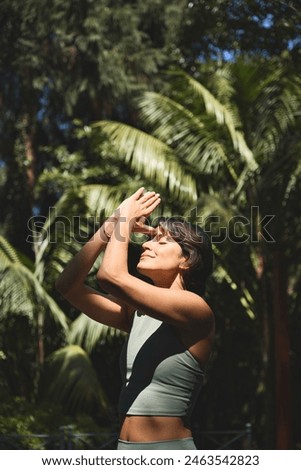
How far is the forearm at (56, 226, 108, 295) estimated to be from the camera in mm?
2741

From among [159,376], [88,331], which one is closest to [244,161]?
[88,331]

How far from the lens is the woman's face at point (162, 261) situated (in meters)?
2.81

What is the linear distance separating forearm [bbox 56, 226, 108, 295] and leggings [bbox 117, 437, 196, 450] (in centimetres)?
55

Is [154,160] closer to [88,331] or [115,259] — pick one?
[88,331]

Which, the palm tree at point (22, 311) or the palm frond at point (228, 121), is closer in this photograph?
the palm tree at point (22, 311)

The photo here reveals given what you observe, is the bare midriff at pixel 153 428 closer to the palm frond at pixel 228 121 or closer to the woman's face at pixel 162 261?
the woman's face at pixel 162 261

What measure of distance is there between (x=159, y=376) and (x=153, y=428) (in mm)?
163

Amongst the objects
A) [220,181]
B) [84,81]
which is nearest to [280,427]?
[220,181]

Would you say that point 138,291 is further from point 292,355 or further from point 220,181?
point 292,355

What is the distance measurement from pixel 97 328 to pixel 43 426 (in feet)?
6.11

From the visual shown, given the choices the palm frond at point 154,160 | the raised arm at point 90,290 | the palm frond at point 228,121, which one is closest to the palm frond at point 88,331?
the palm frond at point 154,160

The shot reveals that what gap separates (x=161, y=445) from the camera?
257 cm

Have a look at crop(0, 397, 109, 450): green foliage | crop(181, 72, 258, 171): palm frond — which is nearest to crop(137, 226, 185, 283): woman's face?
crop(0, 397, 109, 450): green foliage

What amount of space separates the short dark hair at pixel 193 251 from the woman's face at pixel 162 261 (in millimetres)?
25
